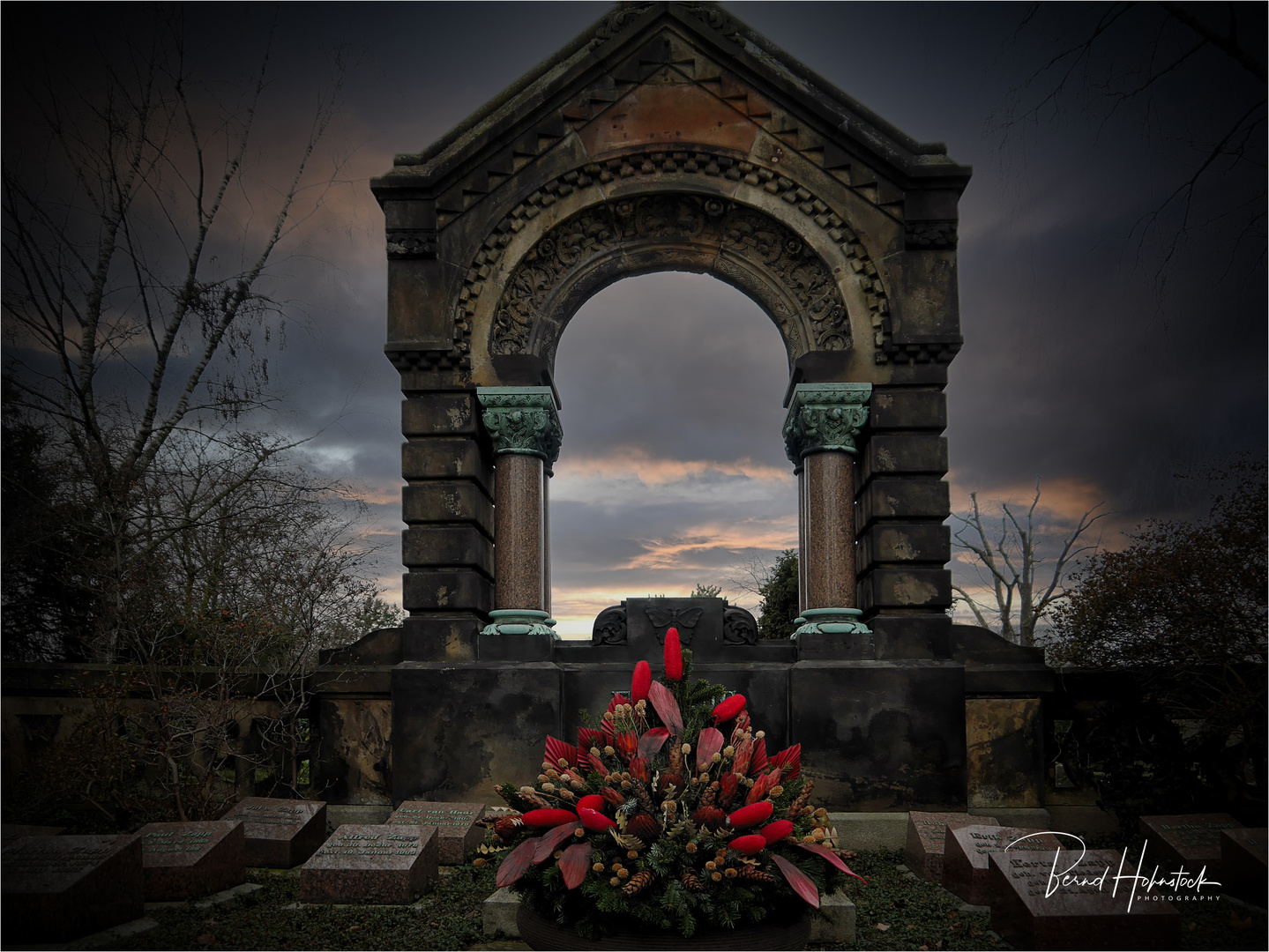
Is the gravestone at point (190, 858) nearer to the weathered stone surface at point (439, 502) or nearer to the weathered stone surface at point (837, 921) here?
the weathered stone surface at point (439, 502)

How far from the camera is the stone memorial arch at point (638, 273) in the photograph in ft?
31.7

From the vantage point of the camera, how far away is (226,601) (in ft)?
41.8

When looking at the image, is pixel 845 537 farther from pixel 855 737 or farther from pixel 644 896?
pixel 644 896

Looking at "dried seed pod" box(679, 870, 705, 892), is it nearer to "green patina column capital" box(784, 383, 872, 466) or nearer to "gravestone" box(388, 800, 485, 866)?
"gravestone" box(388, 800, 485, 866)

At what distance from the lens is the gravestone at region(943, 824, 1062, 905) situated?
6836mm

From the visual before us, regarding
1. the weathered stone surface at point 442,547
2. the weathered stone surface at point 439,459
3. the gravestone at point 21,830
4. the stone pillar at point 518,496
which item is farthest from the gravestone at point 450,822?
the weathered stone surface at point 439,459

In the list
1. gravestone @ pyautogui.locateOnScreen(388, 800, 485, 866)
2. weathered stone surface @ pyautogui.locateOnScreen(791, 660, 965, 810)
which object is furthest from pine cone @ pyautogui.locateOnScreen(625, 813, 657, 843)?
weathered stone surface @ pyautogui.locateOnScreen(791, 660, 965, 810)

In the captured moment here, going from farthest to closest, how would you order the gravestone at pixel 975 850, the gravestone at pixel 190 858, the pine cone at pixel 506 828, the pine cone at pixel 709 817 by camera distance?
the gravestone at pixel 190 858
the gravestone at pixel 975 850
the pine cone at pixel 506 828
the pine cone at pixel 709 817

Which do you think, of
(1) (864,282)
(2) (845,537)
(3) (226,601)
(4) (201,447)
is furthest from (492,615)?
(4) (201,447)

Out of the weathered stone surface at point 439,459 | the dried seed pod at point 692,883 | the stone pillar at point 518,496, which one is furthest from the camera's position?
the stone pillar at point 518,496

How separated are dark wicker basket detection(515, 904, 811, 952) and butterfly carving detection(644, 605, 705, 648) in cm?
558

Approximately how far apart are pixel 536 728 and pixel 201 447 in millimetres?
9418

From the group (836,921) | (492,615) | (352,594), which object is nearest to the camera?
(836,921)

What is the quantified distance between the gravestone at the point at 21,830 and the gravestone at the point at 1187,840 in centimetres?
969
